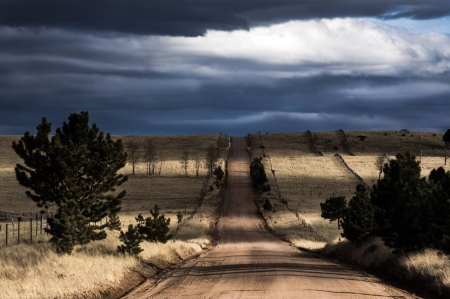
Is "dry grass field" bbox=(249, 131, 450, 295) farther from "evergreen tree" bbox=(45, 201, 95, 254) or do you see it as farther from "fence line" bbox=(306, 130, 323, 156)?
"evergreen tree" bbox=(45, 201, 95, 254)

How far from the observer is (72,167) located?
88.0 ft

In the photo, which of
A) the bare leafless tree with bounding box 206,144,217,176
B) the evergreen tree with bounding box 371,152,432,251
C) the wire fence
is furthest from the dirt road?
the bare leafless tree with bounding box 206,144,217,176

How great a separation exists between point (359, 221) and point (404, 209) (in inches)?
384

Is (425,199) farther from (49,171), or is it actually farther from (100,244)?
(49,171)

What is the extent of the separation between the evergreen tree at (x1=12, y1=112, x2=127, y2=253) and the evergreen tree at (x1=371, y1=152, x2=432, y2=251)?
13203 mm

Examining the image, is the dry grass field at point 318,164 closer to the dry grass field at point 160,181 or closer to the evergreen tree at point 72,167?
the dry grass field at point 160,181

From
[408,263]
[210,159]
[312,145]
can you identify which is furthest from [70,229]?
[312,145]

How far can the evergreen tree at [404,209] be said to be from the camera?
997 inches

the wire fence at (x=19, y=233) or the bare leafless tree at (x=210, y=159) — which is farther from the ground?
the bare leafless tree at (x=210, y=159)

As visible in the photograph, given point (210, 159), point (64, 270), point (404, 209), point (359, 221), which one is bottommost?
point (359, 221)

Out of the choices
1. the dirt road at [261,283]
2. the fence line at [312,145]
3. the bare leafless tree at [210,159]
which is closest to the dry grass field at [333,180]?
the fence line at [312,145]

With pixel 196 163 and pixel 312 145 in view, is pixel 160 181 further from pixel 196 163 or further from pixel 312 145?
pixel 312 145

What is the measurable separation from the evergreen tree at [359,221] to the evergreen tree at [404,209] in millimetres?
3126

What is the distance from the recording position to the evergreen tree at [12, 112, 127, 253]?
2658 centimetres
